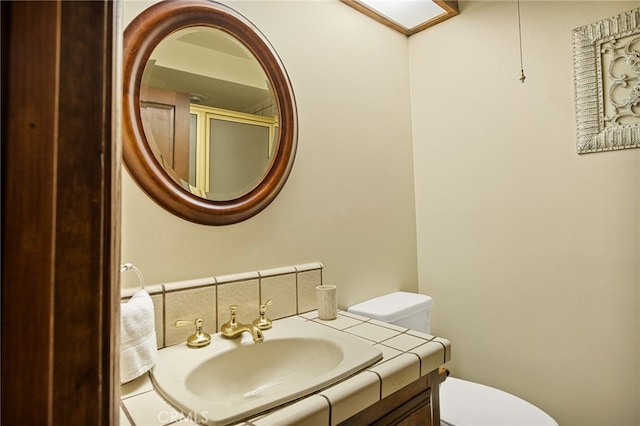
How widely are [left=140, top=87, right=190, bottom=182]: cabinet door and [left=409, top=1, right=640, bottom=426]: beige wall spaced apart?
1.26 metres

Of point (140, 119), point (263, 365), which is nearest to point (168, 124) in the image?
point (140, 119)

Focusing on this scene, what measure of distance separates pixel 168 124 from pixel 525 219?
147 centimetres

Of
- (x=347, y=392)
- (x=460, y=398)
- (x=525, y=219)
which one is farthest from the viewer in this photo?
(x=525, y=219)

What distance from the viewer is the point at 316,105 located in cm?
140

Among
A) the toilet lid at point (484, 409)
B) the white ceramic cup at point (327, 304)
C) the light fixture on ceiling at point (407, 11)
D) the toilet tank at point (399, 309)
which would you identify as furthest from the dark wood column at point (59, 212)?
the light fixture on ceiling at point (407, 11)

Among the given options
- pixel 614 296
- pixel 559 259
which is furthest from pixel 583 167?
pixel 614 296

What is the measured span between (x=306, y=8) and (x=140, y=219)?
1.06 meters

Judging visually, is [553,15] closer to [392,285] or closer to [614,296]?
[614,296]

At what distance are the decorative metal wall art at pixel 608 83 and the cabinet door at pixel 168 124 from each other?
1.48 m

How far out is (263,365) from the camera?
3.22 ft

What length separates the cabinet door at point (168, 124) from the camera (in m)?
0.98

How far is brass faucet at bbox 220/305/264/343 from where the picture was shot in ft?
3.22

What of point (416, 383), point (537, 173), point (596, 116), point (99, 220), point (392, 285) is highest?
point (596, 116)

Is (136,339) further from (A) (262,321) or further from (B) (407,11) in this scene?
(B) (407,11)
